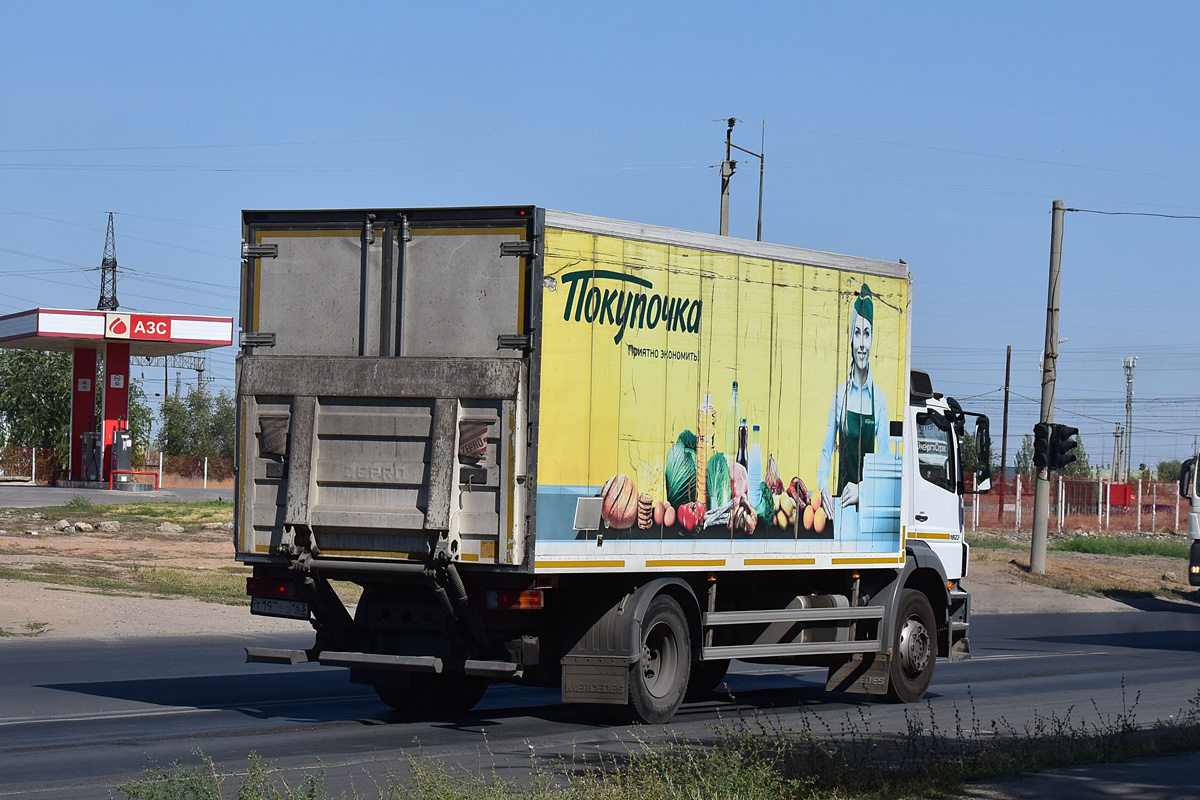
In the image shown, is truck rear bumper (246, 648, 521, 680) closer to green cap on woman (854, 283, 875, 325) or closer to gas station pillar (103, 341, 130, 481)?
green cap on woman (854, 283, 875, 325)

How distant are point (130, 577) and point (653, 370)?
54.6 feet

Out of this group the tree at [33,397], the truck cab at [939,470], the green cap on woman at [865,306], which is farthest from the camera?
the tree at [33,397]

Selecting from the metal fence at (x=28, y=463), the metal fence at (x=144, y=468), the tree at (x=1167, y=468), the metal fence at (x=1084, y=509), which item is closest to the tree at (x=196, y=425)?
the metal fence at (x=144, y=468)

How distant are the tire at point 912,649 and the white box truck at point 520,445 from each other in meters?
1.49

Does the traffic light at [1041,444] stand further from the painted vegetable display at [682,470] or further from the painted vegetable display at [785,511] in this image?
the painted vegetable display at [682,470]

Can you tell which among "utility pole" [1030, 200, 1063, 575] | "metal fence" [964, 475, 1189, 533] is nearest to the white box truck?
"utility pole" [1030, 200, 1063, 575]

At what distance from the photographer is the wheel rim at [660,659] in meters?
11.8

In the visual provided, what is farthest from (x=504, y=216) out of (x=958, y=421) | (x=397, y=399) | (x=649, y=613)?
(x=958, y=421)

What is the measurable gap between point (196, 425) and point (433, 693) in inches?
3856

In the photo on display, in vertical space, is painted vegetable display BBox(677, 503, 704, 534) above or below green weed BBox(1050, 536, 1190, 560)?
above

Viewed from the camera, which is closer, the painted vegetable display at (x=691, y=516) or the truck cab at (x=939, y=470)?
the painted vegetable display at (x=691, y=516)

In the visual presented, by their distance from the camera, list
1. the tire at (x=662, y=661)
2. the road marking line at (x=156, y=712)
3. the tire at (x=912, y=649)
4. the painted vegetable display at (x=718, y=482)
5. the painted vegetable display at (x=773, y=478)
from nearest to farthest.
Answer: the road marking line at (x=156, y=712), the tire at (x=662, y=661), the painted vegetable display at (x=718, y=482), the painted vegetable display at (x=773, y=478), the tire at (x=912, y=649)

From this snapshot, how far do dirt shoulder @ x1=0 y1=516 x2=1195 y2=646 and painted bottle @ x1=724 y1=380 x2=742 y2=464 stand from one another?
1024 cm

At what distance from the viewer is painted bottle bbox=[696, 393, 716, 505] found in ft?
40.0
